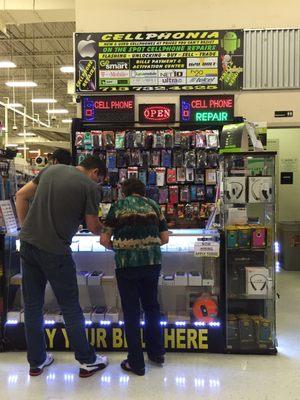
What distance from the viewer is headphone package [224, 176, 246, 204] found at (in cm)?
358

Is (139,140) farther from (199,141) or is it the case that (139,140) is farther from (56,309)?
(56,309)

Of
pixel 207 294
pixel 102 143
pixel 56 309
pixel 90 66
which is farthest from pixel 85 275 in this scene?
pixel 90 66

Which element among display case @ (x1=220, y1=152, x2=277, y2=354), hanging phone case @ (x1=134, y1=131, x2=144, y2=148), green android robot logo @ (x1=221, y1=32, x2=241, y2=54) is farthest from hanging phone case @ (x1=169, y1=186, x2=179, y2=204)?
display case @ (x1=220, y1=152, x2=277, y2=354)

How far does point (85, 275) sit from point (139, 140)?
2.45 metres

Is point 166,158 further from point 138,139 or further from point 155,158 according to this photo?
point 138,139

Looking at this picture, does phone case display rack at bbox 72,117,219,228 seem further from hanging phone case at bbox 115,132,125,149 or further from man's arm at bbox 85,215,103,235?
man's arm at bbox 85,215,103,235

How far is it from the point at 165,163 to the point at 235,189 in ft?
7.48

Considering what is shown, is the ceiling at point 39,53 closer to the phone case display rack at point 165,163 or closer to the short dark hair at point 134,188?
the phone case display rack at point 165,163

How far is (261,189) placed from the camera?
3562 millimetres

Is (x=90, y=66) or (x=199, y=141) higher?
(x=90, y=66)

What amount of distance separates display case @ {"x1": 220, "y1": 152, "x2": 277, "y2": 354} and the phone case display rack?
2.05 meters

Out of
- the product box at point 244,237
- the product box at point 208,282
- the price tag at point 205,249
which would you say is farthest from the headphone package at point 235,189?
the product box at point 208,282

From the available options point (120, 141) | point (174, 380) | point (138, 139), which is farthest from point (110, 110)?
point (174, 380)

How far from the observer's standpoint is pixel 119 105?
586 cm
